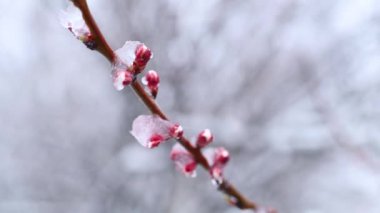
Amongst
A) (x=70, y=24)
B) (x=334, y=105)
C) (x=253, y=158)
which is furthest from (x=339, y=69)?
(x=70, y=24)

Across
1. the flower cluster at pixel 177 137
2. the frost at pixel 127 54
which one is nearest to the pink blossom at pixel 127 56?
the frost at pixel 127 54

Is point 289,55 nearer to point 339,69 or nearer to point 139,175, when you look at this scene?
point 339,69

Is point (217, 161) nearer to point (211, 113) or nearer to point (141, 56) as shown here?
point (141, 56)

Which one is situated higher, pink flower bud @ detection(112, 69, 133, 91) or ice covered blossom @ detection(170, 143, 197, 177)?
ice covered blossom @ detection(170, 143, 197, 177)

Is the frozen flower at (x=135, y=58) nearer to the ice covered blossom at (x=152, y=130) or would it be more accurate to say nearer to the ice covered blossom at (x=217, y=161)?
the ice covered blossom at (x=152, y=130)

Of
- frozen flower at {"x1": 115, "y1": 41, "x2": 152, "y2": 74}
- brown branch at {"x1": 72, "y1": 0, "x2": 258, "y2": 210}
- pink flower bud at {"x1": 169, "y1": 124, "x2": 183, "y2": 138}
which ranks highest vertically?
frozen flower at {"x1": 115, "y1": 41, "x2": 152, "y2": 74}

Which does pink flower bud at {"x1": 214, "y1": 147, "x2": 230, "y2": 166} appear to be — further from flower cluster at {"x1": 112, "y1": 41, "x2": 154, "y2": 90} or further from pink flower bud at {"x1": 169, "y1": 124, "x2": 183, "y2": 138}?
flower cluster at {"x1": 112, "y1": 41, "x2": 154, "y2": 90}

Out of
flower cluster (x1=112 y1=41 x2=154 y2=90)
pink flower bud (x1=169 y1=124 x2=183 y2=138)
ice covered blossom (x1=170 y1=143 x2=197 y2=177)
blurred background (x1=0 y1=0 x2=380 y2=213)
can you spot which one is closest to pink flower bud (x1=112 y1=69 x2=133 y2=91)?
flower cluster (x1=112 y1=41 x2=154 y2=90)
